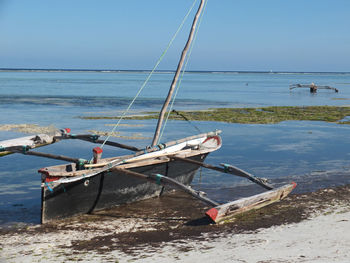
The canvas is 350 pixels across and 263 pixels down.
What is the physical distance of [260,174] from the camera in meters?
13.9

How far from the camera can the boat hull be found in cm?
886

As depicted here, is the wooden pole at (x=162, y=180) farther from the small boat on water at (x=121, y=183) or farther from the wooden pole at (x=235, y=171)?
the wooden pole at (x=235, y=171)

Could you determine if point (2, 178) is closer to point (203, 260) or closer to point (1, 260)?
point (1, 260)

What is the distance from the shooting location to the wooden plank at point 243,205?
28.5ft

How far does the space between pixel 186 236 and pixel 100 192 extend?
2518 millimetres

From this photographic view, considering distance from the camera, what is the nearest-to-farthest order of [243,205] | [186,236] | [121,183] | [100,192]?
[186,236] → [243,205] → [100,192] → [121,183]

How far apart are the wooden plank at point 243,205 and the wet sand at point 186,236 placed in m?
0.16

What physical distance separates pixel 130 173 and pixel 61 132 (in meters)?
4.97

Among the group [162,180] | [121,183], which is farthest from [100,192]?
[162,180]

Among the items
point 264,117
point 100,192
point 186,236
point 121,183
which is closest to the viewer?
point 186,236

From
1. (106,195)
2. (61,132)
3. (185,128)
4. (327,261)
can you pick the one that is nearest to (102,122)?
(185,128)

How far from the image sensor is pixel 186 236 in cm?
819

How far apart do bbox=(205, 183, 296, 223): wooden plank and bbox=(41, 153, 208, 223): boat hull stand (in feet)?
7.65

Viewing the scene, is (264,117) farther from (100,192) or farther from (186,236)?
(186,236)
